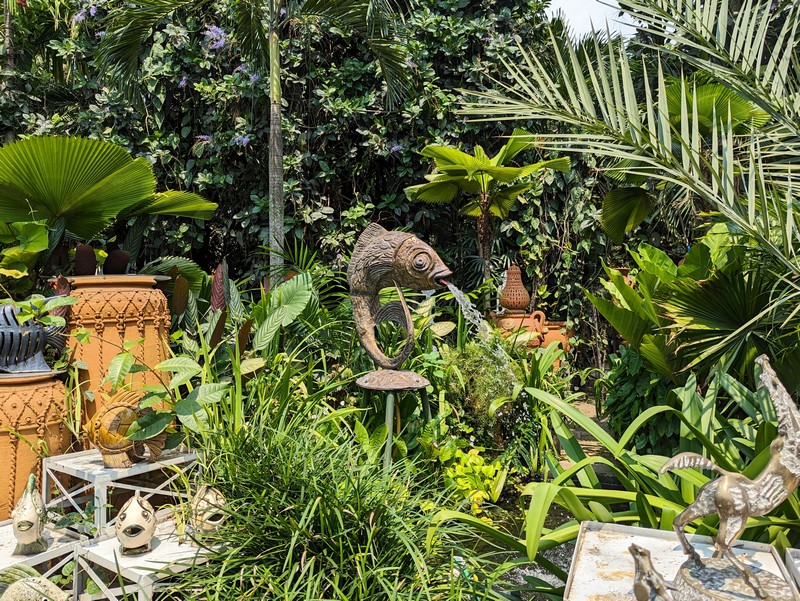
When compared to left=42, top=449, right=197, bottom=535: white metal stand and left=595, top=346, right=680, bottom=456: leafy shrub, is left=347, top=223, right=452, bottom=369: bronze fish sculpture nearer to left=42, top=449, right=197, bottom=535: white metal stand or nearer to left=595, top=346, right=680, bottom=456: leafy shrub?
left=42, top=449, right=197, bottom=535: white metal stand

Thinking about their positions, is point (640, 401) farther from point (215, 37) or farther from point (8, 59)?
point (8, 59)

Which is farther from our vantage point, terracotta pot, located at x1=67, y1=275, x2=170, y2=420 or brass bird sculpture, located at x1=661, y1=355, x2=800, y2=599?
terracotta pot, located at x1=67, y1=275, x2=170, y2=420

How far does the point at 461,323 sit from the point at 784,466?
11.4 feet

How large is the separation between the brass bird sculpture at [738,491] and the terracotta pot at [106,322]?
2.83m

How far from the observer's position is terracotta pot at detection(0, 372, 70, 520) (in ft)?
9.65

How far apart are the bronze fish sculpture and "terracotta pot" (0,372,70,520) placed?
1540mm

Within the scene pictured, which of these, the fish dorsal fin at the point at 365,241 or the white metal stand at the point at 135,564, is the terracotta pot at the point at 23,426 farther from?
the fish dorsal fin at the point at 365,241

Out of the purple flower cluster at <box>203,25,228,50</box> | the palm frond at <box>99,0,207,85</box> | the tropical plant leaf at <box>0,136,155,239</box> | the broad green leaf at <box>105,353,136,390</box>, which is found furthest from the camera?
the purple flower cluster at <box>203,25,228,50</box>

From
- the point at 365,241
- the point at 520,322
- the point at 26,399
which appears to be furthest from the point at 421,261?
the point at 520,322

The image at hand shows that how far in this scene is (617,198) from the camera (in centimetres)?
613

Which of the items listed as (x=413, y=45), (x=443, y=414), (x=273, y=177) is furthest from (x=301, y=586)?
(x=413, y=45)

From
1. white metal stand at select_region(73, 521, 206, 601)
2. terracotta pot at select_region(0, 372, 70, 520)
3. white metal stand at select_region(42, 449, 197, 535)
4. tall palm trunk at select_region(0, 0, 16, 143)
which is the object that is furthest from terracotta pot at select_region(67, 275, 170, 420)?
tall palm trunk at select_region(0, 0, 16, 143)

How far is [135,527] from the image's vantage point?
2.38 meters

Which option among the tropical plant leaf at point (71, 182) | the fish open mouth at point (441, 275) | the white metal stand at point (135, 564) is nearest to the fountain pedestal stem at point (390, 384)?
the fish open mouth at point (441, 275)
